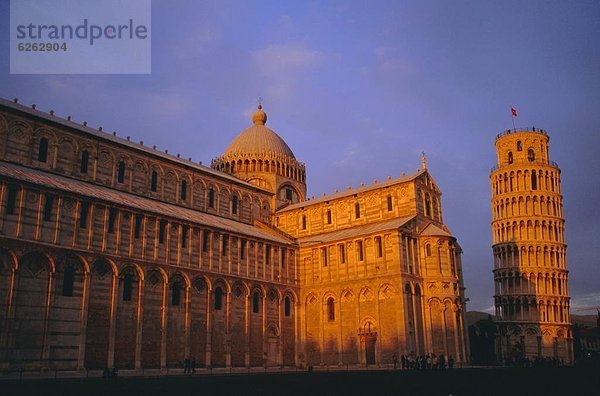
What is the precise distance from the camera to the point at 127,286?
37625 millimetres

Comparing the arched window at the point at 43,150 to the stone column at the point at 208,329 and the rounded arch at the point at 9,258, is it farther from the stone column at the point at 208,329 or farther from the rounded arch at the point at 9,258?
the stone column at the point at 208,329

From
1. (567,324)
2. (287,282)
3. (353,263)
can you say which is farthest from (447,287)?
(567,324)

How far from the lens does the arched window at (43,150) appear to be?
40.4 m

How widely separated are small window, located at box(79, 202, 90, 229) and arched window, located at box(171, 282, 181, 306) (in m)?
8.29

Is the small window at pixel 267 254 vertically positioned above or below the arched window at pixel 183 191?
below

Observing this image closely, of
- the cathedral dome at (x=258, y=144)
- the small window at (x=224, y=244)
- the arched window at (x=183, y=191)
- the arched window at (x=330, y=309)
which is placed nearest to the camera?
the small window at (x=224, y=244)

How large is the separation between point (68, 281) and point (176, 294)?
865 cm

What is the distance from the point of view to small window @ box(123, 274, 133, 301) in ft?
123

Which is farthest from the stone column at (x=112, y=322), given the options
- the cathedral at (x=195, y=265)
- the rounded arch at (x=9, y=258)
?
the rounded arch at (x=9, y=258)

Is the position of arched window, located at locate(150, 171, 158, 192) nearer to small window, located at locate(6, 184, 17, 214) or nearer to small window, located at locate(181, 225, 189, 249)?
small window, located at locate(181, 225, 189, 249)

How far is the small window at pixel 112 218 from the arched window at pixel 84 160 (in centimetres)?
719

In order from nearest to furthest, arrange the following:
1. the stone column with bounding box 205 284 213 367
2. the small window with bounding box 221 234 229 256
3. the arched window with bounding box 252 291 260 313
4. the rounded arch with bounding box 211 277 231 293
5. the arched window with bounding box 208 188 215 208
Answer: the stone column with bounding box 205 284 213 367 < the rounded arch with bounding box 211 277 231 293 < the small window with bounding box 221 234 229 256 < the arched window with bounding box 252 291 260 313 < the arched window with bounding box 208 188 215 208

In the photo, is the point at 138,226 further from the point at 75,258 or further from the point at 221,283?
the point at 221,283

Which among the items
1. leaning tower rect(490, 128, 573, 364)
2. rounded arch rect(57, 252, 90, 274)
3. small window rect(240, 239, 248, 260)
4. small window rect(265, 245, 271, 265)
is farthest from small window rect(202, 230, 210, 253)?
leaning tower rect(490, 128, 573, 364)
